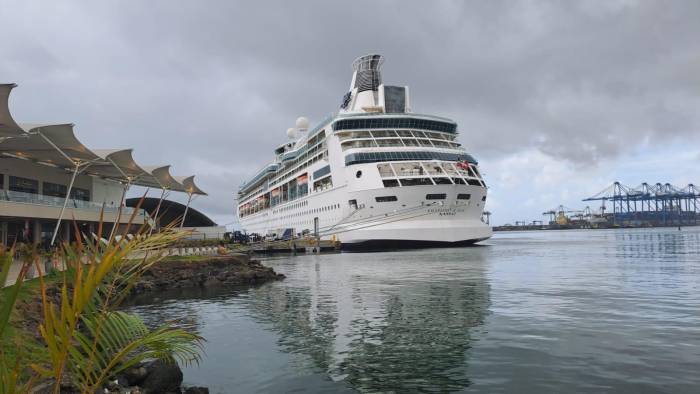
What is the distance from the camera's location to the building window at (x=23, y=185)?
127ft

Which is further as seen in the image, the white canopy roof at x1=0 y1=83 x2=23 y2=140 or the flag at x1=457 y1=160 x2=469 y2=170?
the flag at x1=457 y1=160 x2=469 y2=170

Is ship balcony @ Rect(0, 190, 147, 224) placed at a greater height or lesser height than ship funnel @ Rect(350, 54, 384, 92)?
lesser

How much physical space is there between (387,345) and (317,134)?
189 feet

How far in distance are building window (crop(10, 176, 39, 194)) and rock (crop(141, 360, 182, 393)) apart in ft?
124

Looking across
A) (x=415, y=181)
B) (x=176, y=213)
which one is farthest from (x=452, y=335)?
(x=176, y=213)

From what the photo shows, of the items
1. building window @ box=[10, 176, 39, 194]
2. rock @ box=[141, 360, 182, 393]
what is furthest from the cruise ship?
rock @ box=[141, 360, 182, 393]

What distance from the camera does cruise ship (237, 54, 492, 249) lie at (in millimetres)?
49219

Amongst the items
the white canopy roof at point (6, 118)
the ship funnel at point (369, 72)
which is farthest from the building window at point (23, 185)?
the ship funnel at point (369, 72)

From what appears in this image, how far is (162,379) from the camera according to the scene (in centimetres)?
873

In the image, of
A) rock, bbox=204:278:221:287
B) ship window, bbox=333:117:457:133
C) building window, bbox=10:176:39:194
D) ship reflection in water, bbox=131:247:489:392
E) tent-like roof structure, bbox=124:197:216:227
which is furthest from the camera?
tent-like roof structure, bbox=124:197:216:227

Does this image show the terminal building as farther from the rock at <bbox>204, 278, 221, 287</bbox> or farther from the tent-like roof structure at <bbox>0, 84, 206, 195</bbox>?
the rock at <bbox>204, 278, 221, 287</bbox>

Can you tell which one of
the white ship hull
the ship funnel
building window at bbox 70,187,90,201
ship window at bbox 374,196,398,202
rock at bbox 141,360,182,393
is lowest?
rock at bbox 141,360,182,393

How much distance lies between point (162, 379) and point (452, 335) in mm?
7196

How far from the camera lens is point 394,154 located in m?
52.9
